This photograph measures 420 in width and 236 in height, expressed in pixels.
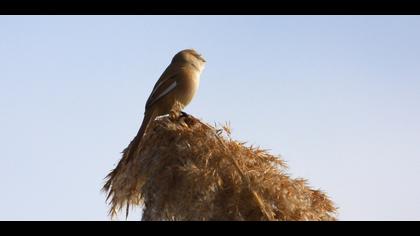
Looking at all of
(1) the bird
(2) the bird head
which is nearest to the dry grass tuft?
(1) the bird

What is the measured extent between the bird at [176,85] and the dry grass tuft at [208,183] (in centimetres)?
141

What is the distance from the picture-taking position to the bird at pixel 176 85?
17.0ft

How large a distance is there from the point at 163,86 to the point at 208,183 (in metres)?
2.18

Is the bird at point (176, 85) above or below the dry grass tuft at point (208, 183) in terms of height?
above

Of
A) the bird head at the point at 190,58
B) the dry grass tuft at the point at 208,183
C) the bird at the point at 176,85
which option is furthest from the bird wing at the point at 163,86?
the dry grass tuft at the point at 208,183

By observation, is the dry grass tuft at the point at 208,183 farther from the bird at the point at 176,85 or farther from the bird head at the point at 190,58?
the bird head at the point at 190,58

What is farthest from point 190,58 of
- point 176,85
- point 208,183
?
point 208,183

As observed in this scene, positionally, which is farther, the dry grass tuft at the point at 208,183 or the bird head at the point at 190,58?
the bird head at the point at 190,58

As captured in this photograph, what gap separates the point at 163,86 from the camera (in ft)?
17.3

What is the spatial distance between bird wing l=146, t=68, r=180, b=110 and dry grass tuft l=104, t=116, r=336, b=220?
1.41m
